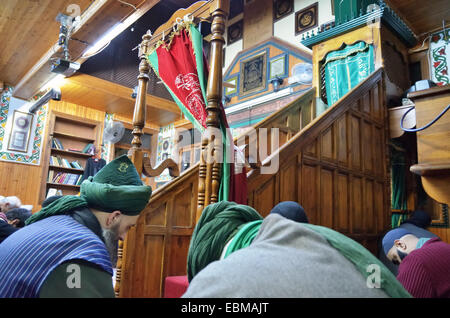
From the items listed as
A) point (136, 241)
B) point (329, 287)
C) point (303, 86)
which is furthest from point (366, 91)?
point (329, 287)

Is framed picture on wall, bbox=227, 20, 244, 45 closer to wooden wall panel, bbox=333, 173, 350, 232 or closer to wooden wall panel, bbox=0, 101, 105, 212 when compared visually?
wooden wall panel, bbox=0, 101, 105, 212

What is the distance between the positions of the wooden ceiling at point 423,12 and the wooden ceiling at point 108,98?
507 centimetres

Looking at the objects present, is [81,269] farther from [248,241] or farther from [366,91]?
[366,91]

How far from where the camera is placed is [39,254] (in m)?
1.01

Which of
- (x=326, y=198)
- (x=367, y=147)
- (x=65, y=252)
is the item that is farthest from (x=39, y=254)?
(x=367, y=147)

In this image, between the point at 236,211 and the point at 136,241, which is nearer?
the point at 236,211

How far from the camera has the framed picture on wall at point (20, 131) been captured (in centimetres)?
664

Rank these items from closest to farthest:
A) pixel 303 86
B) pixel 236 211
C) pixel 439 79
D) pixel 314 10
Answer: pixel 236 211 → pixel 439 79 → pixel 303 86 → pixel 314 10

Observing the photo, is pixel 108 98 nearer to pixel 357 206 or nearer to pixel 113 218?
pixel 357 206

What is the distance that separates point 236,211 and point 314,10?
6490 mm

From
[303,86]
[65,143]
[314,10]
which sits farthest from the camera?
[65,143]

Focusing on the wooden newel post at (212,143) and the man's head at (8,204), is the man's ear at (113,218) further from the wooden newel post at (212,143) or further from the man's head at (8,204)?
the man's head at (8,204)

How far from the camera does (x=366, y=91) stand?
12.6 feet

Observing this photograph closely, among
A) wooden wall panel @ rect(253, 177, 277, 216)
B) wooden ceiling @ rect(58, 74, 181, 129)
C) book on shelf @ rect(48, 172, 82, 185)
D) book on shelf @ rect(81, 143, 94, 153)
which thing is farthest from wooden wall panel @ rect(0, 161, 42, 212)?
wooden wall panel @ rect(253, 177, 277, 216)
